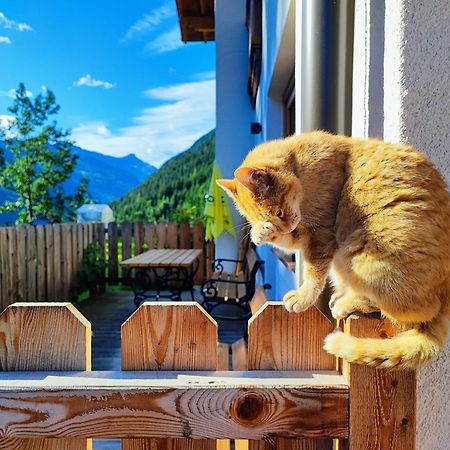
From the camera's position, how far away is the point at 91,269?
23.2 ft

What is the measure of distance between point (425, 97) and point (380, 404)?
56 cm

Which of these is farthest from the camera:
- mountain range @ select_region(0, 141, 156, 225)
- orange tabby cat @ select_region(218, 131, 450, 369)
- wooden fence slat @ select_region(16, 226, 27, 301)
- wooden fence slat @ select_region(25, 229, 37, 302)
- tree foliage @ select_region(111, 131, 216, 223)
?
tree foliage @ select_region(111, 131, 216, 223)

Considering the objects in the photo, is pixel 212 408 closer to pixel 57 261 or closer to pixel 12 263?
pixel 12 263

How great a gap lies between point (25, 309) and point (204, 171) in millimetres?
8982

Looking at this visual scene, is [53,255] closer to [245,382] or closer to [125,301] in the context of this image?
[125,301]

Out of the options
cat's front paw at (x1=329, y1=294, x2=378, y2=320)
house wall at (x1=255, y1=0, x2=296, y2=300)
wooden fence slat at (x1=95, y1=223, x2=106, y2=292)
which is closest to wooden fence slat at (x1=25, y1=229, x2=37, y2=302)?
wooden fence slat at (x1=95, y1=223, x2=106, y2=292)

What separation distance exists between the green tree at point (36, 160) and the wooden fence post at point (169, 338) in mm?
7456

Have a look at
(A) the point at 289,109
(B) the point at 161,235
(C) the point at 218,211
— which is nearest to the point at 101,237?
(B) the point at 161,235

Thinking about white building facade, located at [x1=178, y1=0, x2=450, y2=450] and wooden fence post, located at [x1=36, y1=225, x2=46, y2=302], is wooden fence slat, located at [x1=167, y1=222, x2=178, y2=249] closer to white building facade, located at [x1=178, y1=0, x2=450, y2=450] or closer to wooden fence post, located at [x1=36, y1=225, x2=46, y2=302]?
wooden fence post, located at [x1=36, y1=225, x2=46, y2=302]

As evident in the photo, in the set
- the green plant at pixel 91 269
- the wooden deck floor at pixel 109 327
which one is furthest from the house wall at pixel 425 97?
the green plant at pixel 91 269

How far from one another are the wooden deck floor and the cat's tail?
2.09 meters

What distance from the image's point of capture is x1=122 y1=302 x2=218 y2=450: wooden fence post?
0.80 metres

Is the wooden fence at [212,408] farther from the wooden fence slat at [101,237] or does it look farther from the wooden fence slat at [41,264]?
the wooden fence slat at [101,237]

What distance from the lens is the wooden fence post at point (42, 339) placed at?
31.4 inches
